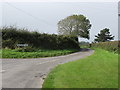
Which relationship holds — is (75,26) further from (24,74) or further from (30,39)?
(24,74)

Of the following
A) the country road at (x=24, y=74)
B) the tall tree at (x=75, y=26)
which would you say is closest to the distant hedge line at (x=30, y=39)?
the country road at (x=24, y=74)

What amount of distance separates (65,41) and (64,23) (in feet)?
90.5

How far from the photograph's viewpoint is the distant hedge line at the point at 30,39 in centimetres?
3378

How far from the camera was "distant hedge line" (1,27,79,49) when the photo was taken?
3378 centimetres

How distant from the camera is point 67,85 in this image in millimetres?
9008

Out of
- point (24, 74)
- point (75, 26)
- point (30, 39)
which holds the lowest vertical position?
point (24, 74)

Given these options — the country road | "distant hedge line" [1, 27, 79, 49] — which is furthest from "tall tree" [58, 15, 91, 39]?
the country road

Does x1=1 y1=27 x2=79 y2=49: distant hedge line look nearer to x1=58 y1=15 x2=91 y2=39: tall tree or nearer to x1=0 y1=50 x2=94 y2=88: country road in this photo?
x1=0 y1=50 x2=94 y2=88: country road

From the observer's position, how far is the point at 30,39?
36375mm

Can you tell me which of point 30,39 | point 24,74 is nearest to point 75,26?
point 30,39

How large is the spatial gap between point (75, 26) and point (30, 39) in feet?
117

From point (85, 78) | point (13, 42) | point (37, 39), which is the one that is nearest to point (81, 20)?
point (37, 39)

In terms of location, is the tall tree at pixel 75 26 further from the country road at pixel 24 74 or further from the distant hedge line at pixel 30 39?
the country road at pixel 24 74

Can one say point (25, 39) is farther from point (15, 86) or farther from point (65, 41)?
point (15, 86)
